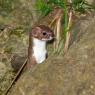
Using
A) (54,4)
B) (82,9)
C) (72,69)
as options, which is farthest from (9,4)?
(72,69)

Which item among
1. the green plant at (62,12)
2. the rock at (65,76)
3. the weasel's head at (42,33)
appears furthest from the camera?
the green plant at (62,12)

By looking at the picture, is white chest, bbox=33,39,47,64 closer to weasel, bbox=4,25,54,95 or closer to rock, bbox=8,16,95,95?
weasel, bbox=4,25,54,95

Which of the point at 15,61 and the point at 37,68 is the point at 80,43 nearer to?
the point at 37,68

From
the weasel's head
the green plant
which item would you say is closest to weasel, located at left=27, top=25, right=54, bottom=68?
the weasel's head

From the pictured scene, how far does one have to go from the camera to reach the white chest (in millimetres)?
4332

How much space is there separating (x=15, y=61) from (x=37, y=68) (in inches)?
57.3

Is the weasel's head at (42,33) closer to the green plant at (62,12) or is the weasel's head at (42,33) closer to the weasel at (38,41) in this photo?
the weasel at (38,41)

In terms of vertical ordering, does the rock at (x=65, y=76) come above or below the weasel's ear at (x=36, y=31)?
below

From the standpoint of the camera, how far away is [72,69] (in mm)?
3576

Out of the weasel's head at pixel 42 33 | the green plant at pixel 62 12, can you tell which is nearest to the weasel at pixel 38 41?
the weasel's head at pixel 42 33

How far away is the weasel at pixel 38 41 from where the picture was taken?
4254 millimetres

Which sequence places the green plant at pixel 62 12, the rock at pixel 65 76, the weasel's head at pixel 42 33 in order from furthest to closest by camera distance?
the green plant at pixel 62 12, the weasel's head at pixel 42 33, the rock at pixel 65 76

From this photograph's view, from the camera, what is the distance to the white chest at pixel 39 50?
14.2 feet

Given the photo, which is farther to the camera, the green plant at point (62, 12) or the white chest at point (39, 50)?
the green plant at point (62, 12)
